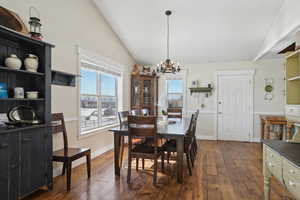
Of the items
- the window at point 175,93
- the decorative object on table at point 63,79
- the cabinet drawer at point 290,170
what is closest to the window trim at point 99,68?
the decorative object on table at point 63,79

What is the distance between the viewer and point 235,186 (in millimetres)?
2674

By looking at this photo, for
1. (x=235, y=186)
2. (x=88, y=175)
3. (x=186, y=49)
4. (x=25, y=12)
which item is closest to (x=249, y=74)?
(x=186, y=49)

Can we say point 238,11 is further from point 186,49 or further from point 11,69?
point 11,69

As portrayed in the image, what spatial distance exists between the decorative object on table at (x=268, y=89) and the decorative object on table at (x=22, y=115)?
5.55 m

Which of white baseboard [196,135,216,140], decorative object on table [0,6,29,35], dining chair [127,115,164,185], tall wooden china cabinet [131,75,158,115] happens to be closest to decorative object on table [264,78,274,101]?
white baseboard [196,135,216,140]

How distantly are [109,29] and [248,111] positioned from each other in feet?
14.5

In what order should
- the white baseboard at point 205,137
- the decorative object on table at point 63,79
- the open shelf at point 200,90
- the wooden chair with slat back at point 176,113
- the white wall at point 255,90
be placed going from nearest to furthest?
the decorative object on table at point 63,79 < the wooden chair with slat back at point 176,113 < the white wall at point 255,90 < the open shelf at point 200,90 < the white baseboard at point 205,137

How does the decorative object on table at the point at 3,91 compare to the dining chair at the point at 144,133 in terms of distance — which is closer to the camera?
the decorative object on table at the point at 3,91

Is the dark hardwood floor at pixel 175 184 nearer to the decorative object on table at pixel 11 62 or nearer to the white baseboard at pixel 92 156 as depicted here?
the white baseboard at pixel 92 156

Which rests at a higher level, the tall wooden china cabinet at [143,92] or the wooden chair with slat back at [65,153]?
the tall wooden china cabinet at [143,92]

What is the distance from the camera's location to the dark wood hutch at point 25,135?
196cm

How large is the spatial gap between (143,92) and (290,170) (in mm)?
4515

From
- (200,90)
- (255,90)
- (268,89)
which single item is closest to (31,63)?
(200,90)

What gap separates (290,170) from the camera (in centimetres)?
139
